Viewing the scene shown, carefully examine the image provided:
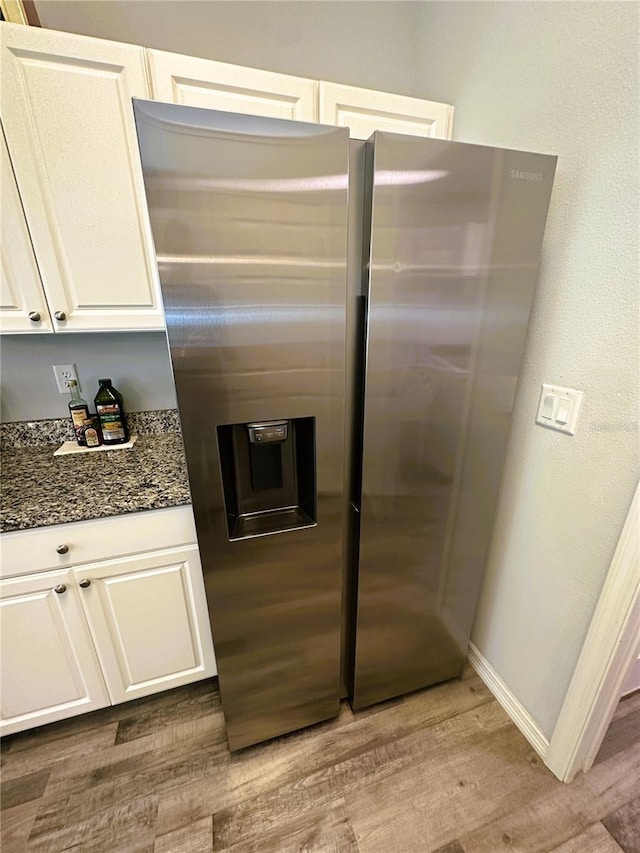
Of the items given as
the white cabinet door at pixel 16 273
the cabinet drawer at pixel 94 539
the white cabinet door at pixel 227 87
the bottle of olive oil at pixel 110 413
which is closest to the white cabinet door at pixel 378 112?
the white cabinet door at pixel 227 87

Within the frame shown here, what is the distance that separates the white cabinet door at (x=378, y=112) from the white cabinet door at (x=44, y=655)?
167 cm

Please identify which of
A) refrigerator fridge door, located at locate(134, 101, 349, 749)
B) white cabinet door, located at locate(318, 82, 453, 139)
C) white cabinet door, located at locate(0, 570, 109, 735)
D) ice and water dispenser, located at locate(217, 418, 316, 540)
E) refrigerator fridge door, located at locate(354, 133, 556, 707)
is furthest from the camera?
white cabinet door, located at locate(318, 82, 453, 139)

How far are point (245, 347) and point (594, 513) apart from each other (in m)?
1.04

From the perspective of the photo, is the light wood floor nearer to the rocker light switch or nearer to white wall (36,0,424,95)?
the rocker light switch

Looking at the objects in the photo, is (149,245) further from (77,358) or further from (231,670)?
(231,670)

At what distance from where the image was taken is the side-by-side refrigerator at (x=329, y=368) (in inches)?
28.4

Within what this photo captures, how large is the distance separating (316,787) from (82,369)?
1711 mm

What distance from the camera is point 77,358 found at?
1.43 metres

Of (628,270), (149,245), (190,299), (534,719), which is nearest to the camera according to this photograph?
(190,299)

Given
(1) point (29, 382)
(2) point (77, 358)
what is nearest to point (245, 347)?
(2) point (77, 358)

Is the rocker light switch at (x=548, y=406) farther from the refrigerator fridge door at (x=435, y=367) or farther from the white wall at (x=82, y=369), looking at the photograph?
the white wall at (x=82, y=369)

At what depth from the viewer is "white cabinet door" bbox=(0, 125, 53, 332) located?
1.00 metres

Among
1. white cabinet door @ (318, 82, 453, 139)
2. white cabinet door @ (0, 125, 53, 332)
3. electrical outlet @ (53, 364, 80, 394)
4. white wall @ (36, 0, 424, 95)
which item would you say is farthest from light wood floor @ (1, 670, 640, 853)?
white wall @ (36, 0, 424, 95)

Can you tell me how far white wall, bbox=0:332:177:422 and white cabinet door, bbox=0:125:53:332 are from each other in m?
0.29
